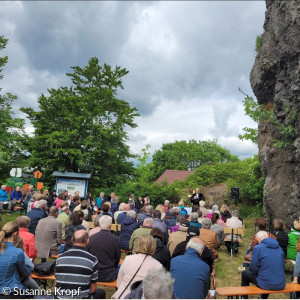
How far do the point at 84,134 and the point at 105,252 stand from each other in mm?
19147

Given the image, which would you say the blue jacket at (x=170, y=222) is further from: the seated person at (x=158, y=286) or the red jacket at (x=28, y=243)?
the seated person at (x=158, y=286)

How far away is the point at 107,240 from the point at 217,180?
20.2 meters

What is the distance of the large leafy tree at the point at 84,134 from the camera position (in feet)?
73.8

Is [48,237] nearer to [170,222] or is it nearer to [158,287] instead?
[170,222]

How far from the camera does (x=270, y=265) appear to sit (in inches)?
183

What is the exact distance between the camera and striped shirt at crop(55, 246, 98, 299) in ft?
→ 11.3

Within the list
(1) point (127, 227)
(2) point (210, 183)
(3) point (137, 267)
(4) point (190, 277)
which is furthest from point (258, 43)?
(3) point (137, 267)

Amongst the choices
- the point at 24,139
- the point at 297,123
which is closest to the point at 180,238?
the point at 297,123

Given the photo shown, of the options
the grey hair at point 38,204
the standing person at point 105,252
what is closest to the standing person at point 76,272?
the standing person at point 105,252

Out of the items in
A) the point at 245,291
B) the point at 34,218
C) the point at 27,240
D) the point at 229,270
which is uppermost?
the point at 34,218

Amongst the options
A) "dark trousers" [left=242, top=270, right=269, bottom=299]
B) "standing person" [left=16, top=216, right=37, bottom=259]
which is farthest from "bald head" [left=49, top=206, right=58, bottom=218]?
"dark trousers" [left=242, top=270, right=269, bottom=299]

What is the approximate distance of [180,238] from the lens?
6172 millimetres

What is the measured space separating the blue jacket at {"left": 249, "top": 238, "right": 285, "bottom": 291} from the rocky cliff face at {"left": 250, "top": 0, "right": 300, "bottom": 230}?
267 inches

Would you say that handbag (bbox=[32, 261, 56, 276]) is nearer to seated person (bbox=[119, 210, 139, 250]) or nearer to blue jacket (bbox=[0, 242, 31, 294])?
blue jacket (bbox=[0, 242, 31, 294])
